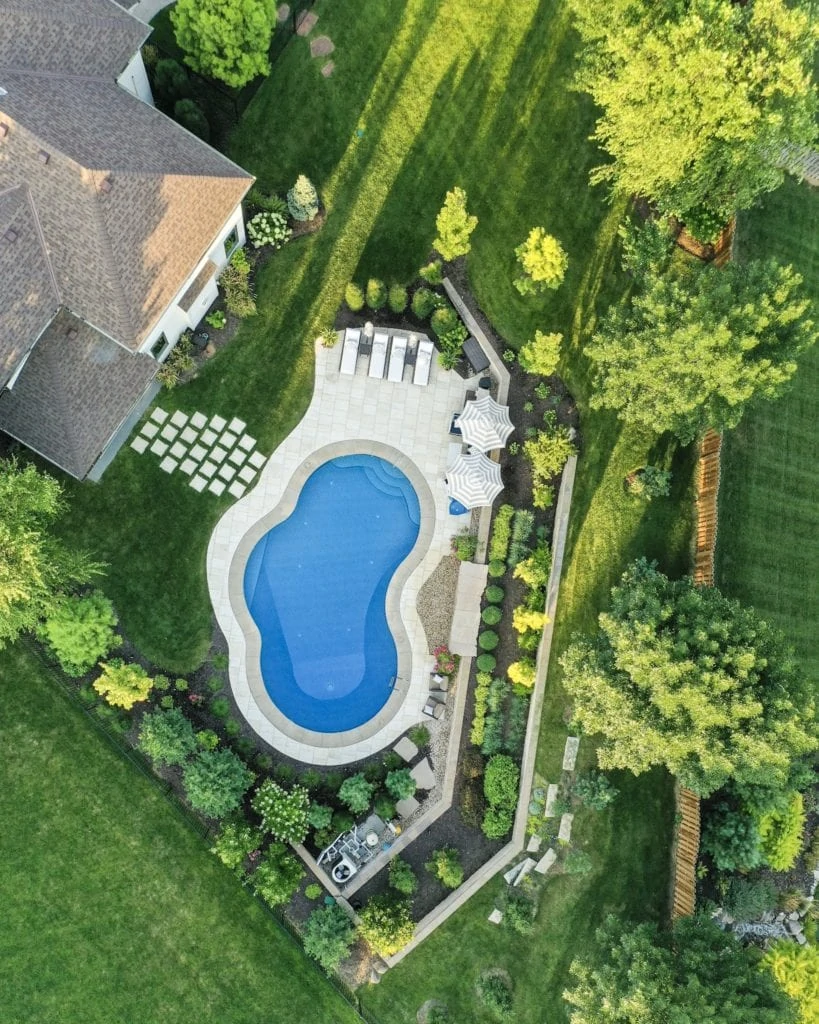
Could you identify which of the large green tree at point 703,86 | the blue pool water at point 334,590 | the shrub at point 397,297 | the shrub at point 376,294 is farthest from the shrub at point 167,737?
the large green tree at point 703,86

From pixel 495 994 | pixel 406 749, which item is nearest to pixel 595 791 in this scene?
pixel 406 749

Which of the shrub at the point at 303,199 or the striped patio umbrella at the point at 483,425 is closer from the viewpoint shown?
the striped patio umbrella at the point at 483,425

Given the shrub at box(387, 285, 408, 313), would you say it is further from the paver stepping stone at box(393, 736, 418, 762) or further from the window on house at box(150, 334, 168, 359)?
the paver stepping stone at box(393, 736, 418, 762)

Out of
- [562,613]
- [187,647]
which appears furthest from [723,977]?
[187,647]

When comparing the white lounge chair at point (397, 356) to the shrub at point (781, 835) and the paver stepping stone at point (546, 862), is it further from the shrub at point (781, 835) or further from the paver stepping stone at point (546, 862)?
the shrub at point (781, 835)

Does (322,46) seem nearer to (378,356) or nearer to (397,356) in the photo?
(378,356)
